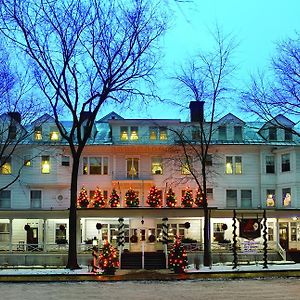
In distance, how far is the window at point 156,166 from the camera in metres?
48.6

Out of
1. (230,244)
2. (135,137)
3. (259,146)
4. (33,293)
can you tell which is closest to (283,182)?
(259,146)

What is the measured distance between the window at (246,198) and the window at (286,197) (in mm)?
2697

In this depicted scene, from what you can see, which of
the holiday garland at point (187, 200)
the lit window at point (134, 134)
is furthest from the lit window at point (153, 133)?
the holiday garland at point (187, 200)

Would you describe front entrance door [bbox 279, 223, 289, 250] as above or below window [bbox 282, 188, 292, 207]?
below

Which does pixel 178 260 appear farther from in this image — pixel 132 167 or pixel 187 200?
pixel 132 167

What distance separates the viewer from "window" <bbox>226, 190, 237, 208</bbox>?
48.6 m

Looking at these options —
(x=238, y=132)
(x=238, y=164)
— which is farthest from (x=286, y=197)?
(x=238, y=132)

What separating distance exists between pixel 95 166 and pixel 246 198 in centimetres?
1283

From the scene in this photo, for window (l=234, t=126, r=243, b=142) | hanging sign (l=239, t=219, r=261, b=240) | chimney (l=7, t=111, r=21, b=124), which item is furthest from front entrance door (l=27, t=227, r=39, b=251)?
hanging sign (l=239, t=219, r=261, b=240)

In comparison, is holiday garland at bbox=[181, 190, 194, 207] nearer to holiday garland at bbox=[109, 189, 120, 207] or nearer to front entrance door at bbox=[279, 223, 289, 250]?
holiday garland at bbox=[109, 189, 120, 207]

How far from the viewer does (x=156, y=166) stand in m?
48.7

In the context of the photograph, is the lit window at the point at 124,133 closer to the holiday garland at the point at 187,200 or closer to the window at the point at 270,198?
the holiday garland at the point at 187,200

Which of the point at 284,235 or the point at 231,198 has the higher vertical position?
the point at 231,198

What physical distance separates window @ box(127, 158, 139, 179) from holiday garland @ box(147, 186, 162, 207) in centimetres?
307
